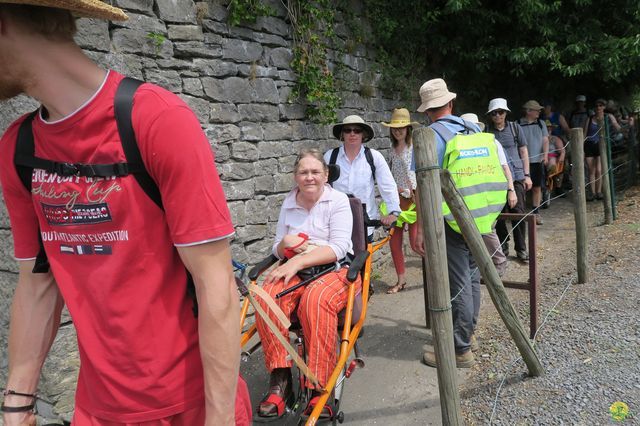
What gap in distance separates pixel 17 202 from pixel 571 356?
3480 mm

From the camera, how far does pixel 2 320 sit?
3236 mm

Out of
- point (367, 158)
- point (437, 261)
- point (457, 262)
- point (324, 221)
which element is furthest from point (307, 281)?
point (367, 158)

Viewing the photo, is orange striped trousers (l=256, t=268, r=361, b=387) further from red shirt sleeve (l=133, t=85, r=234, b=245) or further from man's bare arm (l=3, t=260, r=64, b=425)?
red shirt sleeve (l=133, t=85, r=234, b=245)

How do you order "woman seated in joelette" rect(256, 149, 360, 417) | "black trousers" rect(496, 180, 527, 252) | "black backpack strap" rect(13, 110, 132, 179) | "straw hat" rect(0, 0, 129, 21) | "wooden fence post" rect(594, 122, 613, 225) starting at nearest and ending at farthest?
"straw hat" rect(0, 0, 129, 21) → "black backpack strap" rect(13, 110, 132, 179) → "woman seated in joelette" rect(256, 149, 360, 417) → "black trousers" rect(496, 180, 527, 252) → "wooden fence post" rect(594, 122, 613, 225)

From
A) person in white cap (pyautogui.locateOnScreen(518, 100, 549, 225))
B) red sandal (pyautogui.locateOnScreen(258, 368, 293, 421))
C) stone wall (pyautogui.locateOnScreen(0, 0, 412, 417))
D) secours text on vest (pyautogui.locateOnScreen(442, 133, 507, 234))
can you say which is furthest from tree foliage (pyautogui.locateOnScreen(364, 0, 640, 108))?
red sandal (pyautogui.locateOnScreen(258, 368, 293, 421))

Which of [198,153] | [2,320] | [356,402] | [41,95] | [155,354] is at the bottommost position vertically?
[356,402]

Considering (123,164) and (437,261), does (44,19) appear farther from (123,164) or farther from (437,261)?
(437,261)

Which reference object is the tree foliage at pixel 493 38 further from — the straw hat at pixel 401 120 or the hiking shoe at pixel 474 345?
the hiking shoe at pixel 474 345

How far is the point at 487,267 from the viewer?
289cm

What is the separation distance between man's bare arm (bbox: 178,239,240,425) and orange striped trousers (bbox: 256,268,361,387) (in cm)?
143

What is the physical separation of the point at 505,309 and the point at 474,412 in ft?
2.15

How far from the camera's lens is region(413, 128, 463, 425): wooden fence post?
2363mm

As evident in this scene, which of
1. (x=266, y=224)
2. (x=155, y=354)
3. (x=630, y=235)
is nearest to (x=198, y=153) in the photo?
(x=155, y=354)

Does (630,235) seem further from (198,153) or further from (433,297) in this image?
(198,153)
